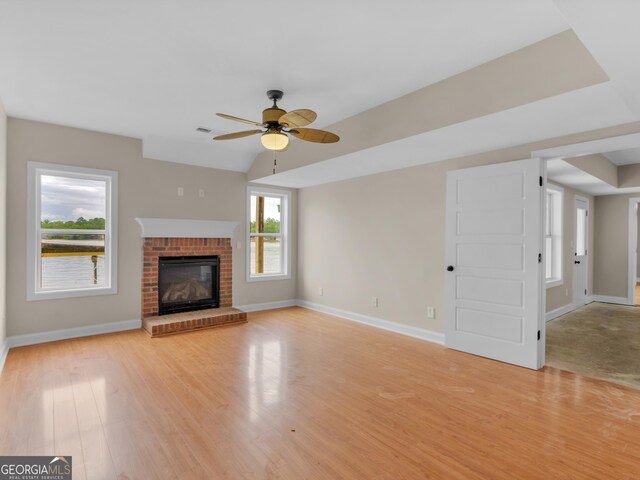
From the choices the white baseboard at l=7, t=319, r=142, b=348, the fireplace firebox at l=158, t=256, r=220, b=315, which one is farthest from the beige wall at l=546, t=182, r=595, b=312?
the white baseboard at l=7, t=319, r=142, b=348

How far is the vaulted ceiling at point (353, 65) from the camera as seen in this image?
2148mm

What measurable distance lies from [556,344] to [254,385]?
373 cm

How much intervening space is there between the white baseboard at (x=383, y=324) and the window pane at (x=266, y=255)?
0.90 metres

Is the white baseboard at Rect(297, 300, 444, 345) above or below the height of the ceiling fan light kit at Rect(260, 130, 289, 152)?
below

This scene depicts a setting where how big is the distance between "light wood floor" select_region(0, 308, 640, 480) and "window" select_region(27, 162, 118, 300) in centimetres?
89

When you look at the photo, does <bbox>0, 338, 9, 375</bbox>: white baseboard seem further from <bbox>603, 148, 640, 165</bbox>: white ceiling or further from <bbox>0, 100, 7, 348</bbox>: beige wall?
<bbox>603, 148, 640, 165</bbox>: white ceiling

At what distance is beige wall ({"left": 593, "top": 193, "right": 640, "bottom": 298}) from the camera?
7008 mm

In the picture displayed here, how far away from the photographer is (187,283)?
5.57 metres

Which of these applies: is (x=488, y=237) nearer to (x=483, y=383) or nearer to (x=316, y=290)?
(x=483, y=383)

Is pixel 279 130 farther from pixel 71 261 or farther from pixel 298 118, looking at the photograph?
pixel 71 261

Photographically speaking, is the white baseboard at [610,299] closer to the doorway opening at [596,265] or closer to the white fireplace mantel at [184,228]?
the doorway opening at [596,265]

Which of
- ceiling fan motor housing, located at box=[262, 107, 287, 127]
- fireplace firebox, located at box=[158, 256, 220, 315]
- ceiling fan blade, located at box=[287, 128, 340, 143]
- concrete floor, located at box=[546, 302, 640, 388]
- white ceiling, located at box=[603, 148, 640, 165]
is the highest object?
white ceiling, located at box=[603, 148, 640, 165]

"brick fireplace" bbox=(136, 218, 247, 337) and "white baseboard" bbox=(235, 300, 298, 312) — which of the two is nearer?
"brick fireplace" bbox=(136, 218, 247, 337)

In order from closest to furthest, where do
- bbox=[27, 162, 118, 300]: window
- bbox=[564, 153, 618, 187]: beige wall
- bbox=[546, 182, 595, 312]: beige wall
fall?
bbox=[27, 162, 118, 300]: window → bbox=[564, 153, 618, 187]: beige wall → bbox=[546, 182, 595, 312]: beige wall
